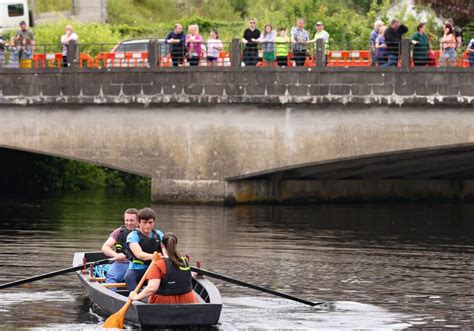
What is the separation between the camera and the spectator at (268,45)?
37469mm

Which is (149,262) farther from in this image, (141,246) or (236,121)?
(236,121)

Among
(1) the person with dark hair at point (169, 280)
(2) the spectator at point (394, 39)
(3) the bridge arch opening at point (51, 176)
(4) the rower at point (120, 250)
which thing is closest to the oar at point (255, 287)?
(4) the rower at point (120, 250)

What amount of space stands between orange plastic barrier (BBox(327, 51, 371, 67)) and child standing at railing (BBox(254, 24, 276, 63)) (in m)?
1.53

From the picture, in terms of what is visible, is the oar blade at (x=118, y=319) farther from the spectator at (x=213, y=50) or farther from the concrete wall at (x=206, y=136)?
the spectator at (x=213, y=50)

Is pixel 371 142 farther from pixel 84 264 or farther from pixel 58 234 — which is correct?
pixel 84 264

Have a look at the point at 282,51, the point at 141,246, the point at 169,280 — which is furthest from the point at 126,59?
the point at 169,280

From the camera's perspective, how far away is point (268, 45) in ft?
124

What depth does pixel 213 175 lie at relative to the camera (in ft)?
125

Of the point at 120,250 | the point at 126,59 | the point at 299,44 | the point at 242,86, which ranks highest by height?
the point at 299,44

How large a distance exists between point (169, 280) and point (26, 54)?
20873mm

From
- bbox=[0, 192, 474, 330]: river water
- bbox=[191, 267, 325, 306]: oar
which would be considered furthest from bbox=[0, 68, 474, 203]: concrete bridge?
bbox=[191, 267, 325, 306]: oar

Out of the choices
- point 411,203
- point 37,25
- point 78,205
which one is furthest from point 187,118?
point 37,25

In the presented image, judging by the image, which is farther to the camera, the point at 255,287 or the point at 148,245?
the point at 255,287

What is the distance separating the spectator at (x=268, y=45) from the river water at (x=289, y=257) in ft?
13.3
